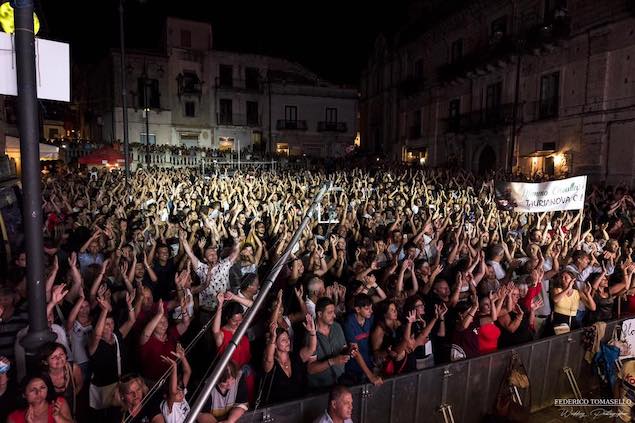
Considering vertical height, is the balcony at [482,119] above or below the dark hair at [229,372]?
above

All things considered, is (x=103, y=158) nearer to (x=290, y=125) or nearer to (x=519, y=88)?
(x=519, y=88)

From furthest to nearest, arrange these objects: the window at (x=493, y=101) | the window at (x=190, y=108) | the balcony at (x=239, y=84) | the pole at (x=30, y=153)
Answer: the balcony at (x=239, y=84) < the window at (x=190, y=108) < the window at (x=493, y=101) < the pole at (x=30, y=153)

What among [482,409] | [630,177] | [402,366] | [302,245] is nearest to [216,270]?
[302,245]

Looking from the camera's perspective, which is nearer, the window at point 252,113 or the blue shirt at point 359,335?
the blue shirt at point 359,335

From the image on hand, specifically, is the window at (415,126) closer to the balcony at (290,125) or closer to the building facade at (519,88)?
the building facade at (519,88)

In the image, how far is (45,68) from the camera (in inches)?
109

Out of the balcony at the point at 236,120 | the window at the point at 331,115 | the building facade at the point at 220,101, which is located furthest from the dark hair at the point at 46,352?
the window at the point at 331,115

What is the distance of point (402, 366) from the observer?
4258 millimetres

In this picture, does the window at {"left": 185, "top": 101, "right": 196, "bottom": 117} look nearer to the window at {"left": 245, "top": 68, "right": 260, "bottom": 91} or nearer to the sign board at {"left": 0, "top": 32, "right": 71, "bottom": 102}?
the window at {"left": 245, "top": 68, "right": 260, "bottom": 91}

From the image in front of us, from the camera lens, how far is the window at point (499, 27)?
77.7ft

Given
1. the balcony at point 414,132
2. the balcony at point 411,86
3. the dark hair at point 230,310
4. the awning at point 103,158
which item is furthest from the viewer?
the balcony at point 414,132

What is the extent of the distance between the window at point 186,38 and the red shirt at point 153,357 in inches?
1456

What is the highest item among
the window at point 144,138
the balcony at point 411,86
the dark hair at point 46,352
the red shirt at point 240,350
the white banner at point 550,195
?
the balcony at point 411,86

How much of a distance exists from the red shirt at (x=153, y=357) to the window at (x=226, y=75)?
119 ft
